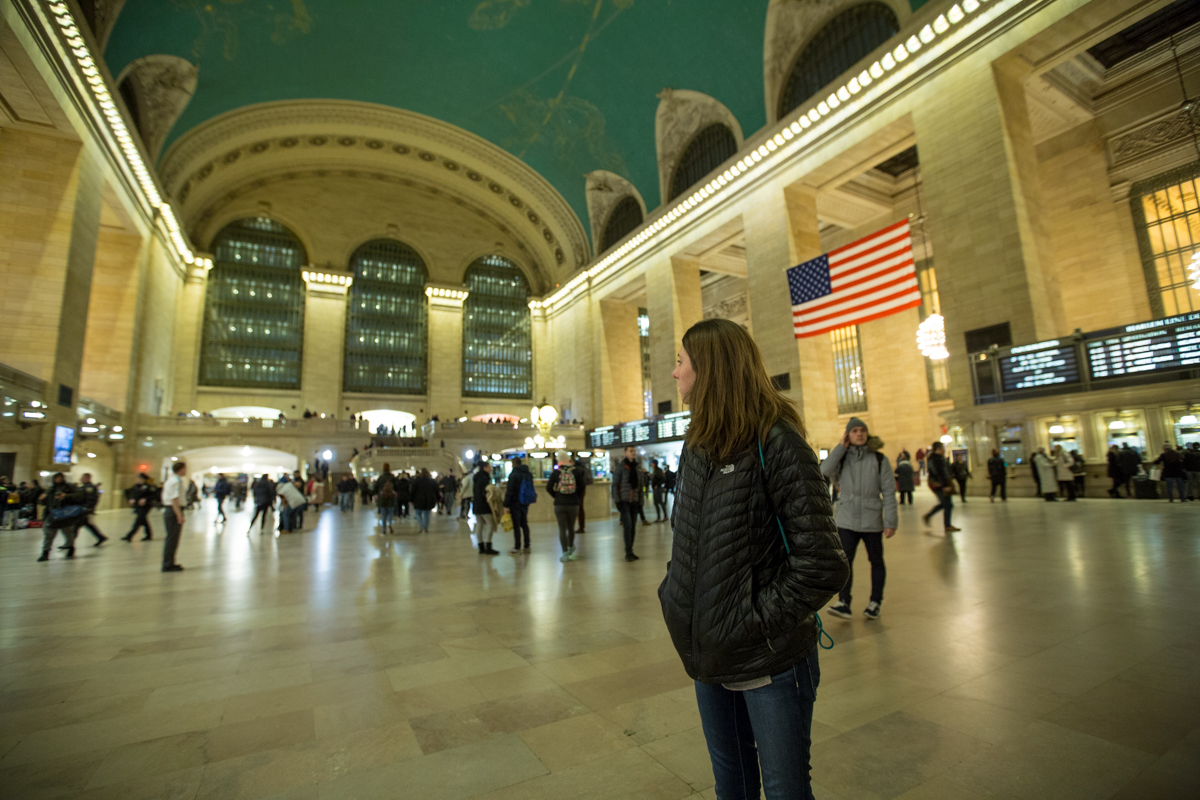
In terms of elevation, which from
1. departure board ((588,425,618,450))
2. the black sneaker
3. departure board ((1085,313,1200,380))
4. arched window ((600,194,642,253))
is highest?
arched window ((600,194,642,253))

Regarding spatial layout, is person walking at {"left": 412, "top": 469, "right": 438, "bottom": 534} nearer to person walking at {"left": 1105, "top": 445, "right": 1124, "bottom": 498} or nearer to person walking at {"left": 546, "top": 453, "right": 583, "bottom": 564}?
person walking at {"left": 546, "top": 453, "right": 583, "bottom": 564}

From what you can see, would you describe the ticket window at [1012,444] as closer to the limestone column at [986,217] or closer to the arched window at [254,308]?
the limestone column at [986,217]

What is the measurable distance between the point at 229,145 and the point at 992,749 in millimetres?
33024

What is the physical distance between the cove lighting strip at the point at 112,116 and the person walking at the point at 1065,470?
23064mm

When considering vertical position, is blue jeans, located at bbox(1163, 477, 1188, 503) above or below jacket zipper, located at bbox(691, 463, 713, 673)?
below

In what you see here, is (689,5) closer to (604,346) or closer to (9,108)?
(604,346)

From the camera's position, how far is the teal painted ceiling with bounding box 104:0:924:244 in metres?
19.1

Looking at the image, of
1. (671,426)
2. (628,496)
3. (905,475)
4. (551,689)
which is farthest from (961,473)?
(551,689)

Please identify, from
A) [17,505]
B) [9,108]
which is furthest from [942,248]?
[9,108]

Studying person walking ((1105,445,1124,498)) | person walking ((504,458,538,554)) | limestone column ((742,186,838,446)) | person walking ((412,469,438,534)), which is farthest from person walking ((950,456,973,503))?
person walking ((412,469,438,534))

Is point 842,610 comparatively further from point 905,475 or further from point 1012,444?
point 1012,444

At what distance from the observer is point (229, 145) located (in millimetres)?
26047

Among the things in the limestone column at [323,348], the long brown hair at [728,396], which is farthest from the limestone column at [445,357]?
the long brown hair at [728,396]

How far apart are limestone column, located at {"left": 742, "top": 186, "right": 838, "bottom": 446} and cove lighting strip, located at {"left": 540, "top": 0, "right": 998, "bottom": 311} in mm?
1352
